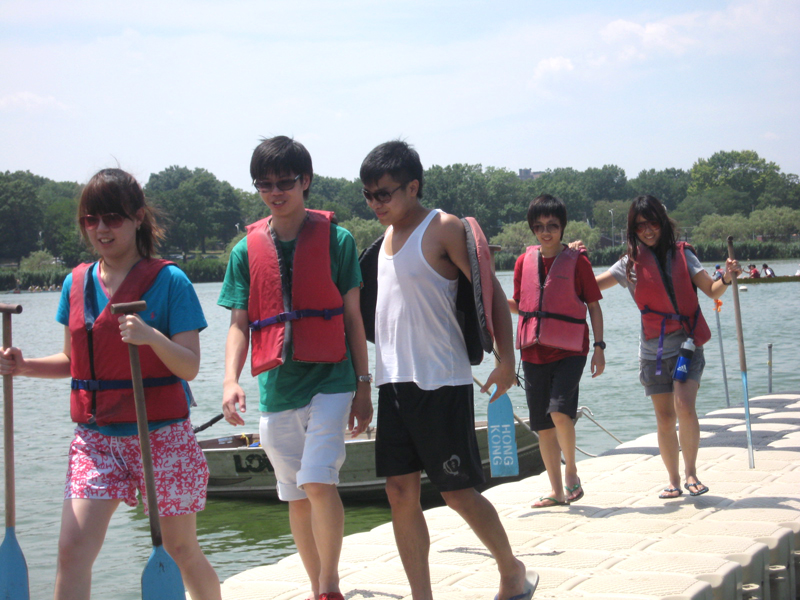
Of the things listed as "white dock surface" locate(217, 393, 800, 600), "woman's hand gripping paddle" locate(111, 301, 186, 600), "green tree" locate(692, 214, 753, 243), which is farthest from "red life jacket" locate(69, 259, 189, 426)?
"green tree" locate(692, 214, 753, 243)

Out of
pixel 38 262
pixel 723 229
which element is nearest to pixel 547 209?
pixel 38 262

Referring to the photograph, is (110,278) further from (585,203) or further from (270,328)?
(585,203)

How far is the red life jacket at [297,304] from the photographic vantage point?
3777 mm

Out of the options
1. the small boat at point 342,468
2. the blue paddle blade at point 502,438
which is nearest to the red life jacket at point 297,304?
the blue paddle blade at point 502,438

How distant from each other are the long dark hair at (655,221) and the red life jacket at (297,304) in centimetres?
286

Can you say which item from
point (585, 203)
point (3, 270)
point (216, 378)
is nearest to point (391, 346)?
point (216, 378)

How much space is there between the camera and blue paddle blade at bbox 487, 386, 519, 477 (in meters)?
5.82

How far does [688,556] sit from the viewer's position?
4543 millimetres

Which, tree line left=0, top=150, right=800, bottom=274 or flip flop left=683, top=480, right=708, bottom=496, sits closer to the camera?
flip flop left=683, top=480, right=708, bottom=496

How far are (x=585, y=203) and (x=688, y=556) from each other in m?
174

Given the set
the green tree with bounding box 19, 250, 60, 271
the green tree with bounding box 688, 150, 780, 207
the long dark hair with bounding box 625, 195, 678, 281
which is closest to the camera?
the long dark hair with bounding box 625, 195, 678, 281

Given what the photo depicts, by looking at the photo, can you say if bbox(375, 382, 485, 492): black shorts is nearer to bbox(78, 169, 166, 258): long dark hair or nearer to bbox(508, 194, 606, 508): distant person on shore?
bbox(78, 169, 166, 258): long dark hair

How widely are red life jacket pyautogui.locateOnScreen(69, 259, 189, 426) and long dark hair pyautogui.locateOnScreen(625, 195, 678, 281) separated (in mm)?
3783

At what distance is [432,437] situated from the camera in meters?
3.64
